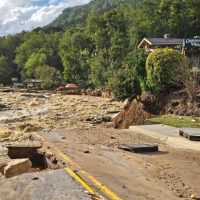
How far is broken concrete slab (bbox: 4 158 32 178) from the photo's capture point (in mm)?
12750

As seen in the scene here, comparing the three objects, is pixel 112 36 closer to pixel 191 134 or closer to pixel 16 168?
pixel 191 134

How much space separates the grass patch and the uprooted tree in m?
3.75

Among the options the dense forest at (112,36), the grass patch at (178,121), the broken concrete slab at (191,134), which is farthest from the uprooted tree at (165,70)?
the dense forest at (112,36)

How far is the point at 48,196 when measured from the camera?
31.1 ft

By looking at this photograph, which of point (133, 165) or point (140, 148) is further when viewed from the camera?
point (140, 148)

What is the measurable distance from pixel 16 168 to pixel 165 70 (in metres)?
17.1

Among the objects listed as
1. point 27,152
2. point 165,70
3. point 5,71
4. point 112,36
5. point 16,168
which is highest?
point 112,36

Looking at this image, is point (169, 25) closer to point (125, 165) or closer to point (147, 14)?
point (147, 14)

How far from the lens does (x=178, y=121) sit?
22578 millimetres

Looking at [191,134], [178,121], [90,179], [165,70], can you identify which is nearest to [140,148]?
[191,134]

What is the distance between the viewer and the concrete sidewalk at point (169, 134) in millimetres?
16656

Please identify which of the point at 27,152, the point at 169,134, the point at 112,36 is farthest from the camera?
the point at 112,36

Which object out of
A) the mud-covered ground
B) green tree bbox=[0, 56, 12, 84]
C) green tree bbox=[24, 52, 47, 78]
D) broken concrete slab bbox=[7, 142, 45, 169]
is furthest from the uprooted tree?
green tree bbox=[0, 56, 12, 84]

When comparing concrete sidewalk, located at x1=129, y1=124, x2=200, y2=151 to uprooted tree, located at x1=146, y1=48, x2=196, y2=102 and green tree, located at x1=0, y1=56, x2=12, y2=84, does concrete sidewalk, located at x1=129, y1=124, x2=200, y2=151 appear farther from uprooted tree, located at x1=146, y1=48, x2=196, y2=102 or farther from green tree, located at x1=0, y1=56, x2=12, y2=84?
green tree, located at x1=0, y1=56, x2=12, y2=84
